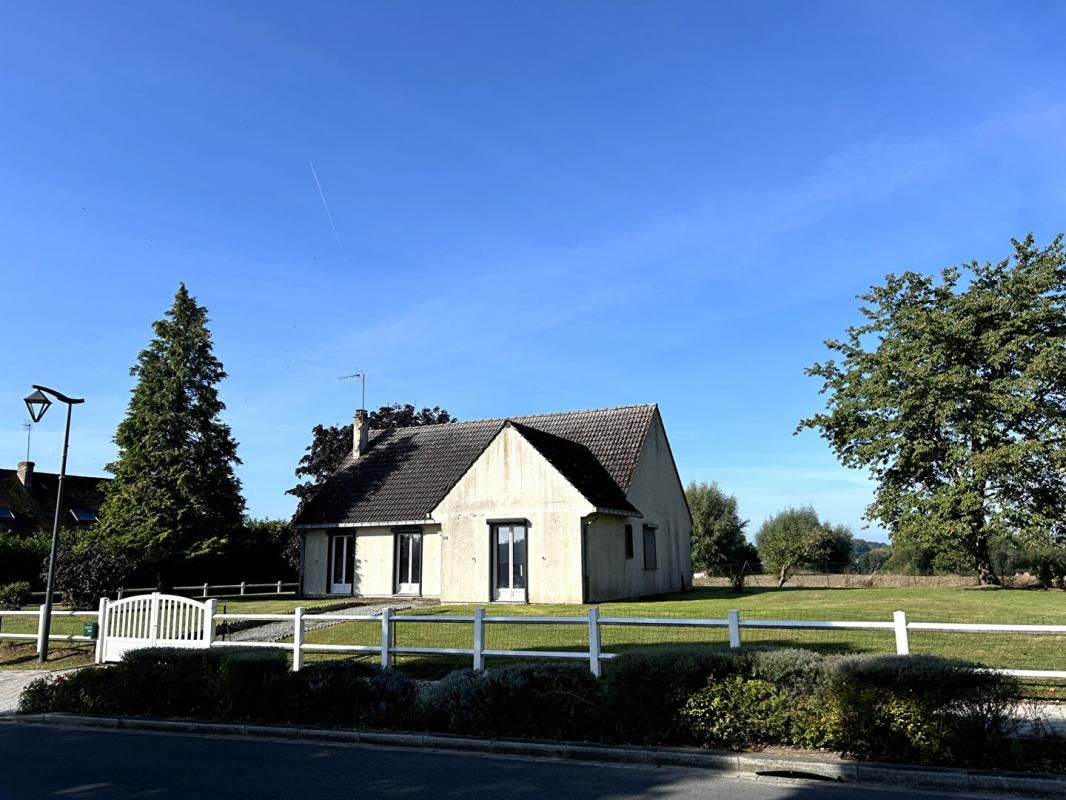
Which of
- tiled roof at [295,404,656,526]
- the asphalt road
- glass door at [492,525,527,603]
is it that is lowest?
the asphalt road

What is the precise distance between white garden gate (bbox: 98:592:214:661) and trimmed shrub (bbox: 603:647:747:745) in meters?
9.22

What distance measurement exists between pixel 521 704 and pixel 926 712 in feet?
13.8

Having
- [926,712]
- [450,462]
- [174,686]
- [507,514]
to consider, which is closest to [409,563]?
[450,462]

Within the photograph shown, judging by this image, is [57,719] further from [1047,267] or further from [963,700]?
[1047,267]

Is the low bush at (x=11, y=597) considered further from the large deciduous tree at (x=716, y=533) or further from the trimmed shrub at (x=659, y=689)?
the large deciduous tree at (x=716, y=533)

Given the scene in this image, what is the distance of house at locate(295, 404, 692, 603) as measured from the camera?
23797mm

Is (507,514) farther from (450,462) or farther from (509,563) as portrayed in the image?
(450,462)

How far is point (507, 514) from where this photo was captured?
957 inches

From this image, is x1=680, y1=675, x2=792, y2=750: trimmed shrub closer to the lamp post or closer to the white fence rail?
the lamp post

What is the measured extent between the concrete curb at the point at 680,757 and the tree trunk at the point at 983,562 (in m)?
30.8

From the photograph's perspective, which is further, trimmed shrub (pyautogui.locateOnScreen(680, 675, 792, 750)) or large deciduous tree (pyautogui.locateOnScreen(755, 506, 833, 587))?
large deciduous tree (pyautogui.locateOnScreen(755, 506, 833, 587))

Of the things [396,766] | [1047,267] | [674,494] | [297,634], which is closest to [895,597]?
[674,494]

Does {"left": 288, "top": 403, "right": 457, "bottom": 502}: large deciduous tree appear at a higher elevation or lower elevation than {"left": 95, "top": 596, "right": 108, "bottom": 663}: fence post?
higher

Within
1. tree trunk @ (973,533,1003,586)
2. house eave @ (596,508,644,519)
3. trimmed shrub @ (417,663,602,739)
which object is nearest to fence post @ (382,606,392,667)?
trimmed shrub @ (417,663,602,739)
